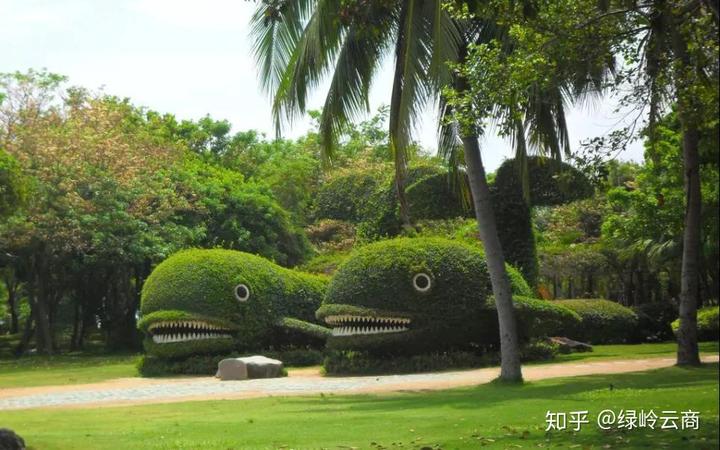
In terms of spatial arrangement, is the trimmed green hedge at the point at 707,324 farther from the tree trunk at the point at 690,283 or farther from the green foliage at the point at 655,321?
the tree trunk at the point at 690,283

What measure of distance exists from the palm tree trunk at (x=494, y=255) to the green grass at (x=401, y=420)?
0.66 meters

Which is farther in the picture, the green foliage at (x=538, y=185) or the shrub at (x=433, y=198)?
the shrub at (x=433, y=198)

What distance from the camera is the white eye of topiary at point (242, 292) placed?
2291 cm

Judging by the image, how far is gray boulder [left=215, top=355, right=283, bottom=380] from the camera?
20078 millimetres

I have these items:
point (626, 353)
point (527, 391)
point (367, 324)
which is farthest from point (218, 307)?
point (527, 391)

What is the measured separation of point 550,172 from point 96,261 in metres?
16.7

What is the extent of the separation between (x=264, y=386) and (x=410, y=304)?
4097 mm

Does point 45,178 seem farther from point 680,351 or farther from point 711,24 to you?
point 711,24

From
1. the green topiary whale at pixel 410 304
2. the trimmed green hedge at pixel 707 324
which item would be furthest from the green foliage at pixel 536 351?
the trimmed green hedge at pixel 707 324

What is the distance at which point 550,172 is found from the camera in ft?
70.5

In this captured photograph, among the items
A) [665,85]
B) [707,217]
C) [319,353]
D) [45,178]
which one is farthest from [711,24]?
[45,178]

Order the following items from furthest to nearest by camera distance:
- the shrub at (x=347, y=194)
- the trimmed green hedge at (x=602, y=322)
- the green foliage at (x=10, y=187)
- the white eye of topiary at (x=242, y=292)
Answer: the shrub at (x=347, y=194)
the trimmed green hedge at (x=602, y=322)
the green foliage at (x=10, y=187)
the white eye of topiary at (x=242, y=292)

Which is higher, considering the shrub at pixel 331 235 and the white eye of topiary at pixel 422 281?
the shrub at pixel 331 235

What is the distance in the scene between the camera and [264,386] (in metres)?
17.9
